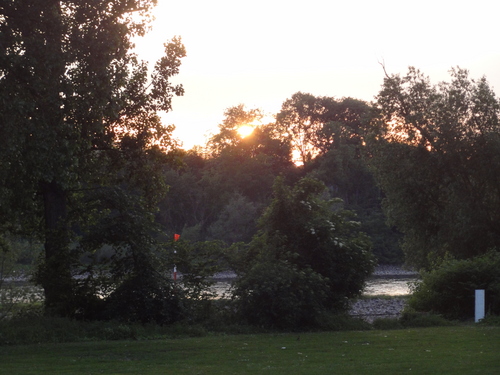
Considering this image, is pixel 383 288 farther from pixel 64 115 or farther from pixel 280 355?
pixel 280 355

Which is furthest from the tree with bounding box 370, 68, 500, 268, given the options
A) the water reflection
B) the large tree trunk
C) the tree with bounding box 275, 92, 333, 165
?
the tree with bounding box 275, 92, 333, 165

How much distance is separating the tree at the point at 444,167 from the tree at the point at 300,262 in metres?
7.70

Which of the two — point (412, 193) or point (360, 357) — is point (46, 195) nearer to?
point (360, 357)

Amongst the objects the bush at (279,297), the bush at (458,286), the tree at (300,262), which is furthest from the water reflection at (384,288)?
the bush at (279,297)

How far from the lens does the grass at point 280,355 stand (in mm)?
11164

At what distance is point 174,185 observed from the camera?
255ft

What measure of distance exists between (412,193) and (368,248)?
835 centimetres

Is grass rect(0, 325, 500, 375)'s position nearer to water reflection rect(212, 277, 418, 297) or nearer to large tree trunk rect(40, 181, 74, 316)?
large tree trunk rect(40, 181, 74, 316)

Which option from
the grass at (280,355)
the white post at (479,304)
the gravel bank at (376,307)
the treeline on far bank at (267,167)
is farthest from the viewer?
the treeline on far bank at (267,167)

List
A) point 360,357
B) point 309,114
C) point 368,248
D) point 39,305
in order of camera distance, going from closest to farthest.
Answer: point 360,357 < point 39,305 < point 368,248 < point 309,114

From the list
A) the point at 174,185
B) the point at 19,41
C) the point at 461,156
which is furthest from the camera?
the point at 174,185

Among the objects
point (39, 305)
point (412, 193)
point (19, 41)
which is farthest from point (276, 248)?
point (412, 193)

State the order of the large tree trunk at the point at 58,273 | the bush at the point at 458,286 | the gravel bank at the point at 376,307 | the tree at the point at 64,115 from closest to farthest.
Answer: the tree at the point at 64,115 < the large tree trunk at the point at 58,273 < the bush at the point at 458,286 < the gravel bank at the point at 376,307

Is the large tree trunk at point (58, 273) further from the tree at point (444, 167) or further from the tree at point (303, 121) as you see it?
the tree at point (303, 121)
